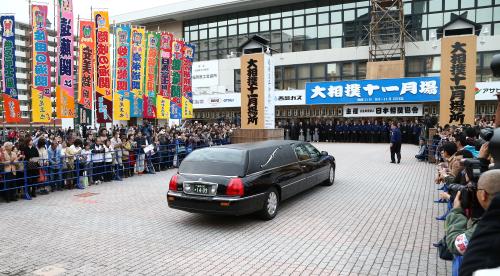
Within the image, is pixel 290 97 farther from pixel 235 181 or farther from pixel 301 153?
pixel 235 181

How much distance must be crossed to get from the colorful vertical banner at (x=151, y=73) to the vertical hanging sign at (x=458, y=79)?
663 inches

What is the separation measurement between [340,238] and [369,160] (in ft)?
37.7

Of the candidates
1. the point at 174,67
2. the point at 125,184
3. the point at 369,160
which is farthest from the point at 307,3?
the point at 125,184

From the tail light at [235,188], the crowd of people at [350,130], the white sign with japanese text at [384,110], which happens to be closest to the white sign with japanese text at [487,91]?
the white sign with japanese text at [384,110]

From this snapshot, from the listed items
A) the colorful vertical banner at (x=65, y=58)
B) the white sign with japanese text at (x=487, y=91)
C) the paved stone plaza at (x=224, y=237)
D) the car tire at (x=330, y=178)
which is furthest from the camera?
the white sign with japanese text at (x=487, y=91)

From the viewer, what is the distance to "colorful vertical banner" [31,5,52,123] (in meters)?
17.4

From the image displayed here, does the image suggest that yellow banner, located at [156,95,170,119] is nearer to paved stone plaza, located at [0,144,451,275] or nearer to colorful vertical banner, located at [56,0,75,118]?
colorful vertical banner, located at [56,0,75,118]

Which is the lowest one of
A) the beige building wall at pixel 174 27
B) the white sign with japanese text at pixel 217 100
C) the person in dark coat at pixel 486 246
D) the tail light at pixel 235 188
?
the tail light at pixel 235 188

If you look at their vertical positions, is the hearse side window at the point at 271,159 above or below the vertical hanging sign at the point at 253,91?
below

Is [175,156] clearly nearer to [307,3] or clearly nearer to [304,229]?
[304,229]

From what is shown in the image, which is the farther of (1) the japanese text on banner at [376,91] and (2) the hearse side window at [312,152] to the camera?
(1) the japanese text on banner at [376,91]

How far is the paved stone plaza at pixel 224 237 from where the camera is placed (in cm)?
525

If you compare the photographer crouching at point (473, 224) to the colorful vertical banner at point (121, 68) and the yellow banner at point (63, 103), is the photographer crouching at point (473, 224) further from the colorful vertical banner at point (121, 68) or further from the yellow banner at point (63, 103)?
the colorful vertical banner at point (121, 68)

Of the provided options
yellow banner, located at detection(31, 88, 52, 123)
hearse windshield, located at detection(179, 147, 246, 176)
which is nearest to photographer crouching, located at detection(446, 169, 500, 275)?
hearse windshield, located at detection(179, 147, 246, 176)
